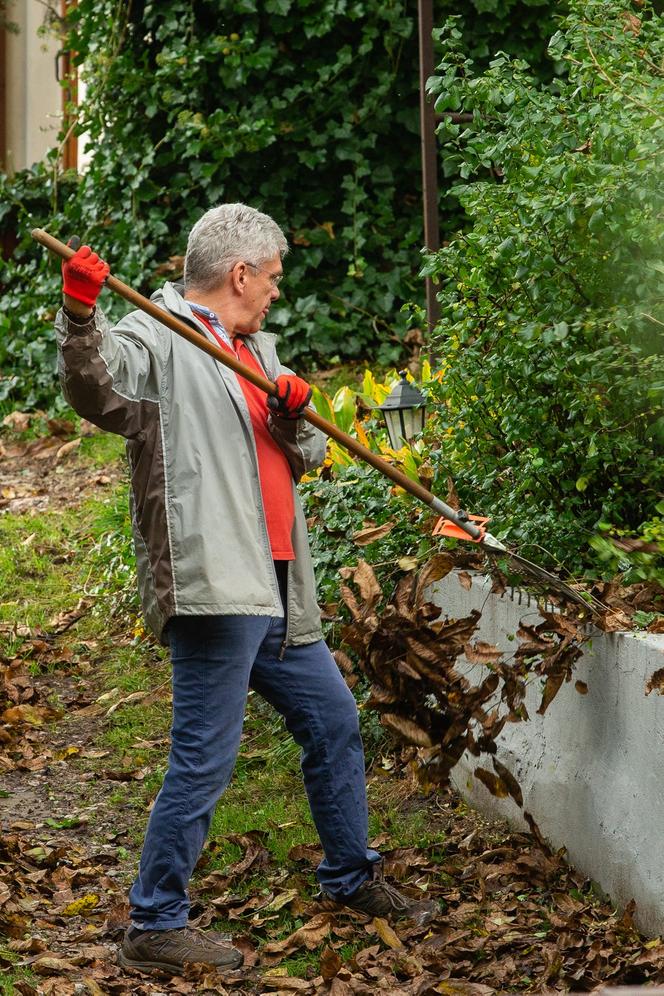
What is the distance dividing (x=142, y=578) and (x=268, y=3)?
637 centimetres

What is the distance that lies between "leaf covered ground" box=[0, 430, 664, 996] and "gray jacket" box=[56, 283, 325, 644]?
101cm

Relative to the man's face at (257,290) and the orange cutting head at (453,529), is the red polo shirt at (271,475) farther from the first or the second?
the orange cutting head at (453,529)

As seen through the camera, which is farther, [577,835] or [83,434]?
[83,434]

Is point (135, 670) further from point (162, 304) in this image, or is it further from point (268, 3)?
point (268, 3)

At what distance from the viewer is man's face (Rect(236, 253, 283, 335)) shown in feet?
12.5

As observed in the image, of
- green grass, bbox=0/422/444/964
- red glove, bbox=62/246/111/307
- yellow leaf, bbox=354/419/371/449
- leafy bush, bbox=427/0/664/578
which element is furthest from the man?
yellow leaf, bbox=354/419/371/449

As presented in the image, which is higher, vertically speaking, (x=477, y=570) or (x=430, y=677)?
(x=477, y=570)

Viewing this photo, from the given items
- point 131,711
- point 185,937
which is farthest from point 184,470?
point 131,711

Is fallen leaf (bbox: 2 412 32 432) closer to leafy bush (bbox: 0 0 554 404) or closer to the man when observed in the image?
leafy bush (bbox: 0 0 554 404)

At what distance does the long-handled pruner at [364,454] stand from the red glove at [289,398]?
26mm

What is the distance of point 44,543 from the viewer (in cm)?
765

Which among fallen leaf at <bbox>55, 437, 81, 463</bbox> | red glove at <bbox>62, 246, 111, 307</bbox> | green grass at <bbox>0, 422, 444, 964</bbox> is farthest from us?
fallen leaf at <bbox>55, 437, 81, 463</bbox>

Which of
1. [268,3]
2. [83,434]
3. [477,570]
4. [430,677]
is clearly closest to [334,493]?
[477,570]

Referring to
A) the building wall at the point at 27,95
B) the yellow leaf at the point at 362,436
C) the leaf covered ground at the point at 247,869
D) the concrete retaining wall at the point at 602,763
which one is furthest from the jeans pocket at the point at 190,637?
the building wall at the point at 27,95
